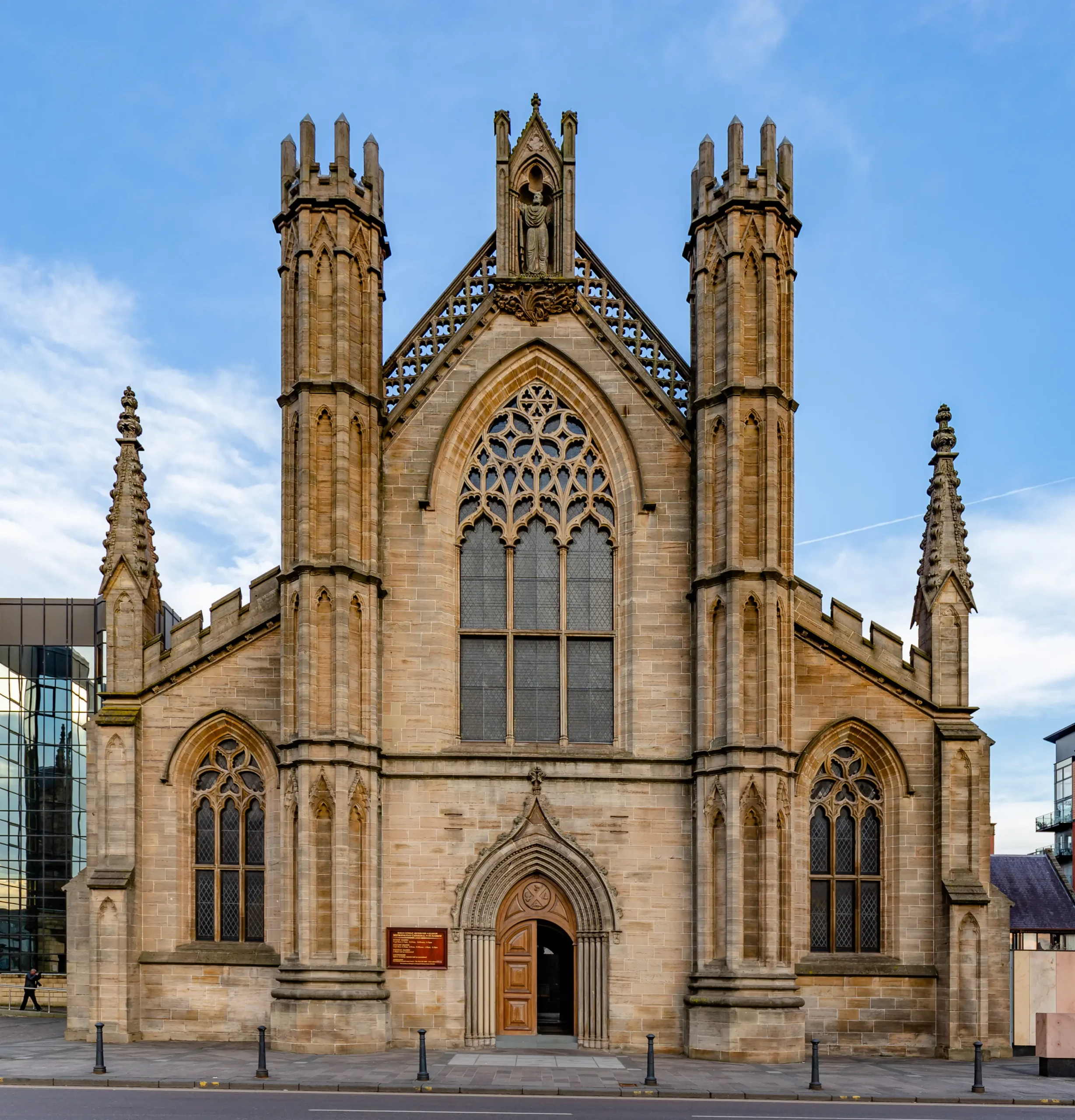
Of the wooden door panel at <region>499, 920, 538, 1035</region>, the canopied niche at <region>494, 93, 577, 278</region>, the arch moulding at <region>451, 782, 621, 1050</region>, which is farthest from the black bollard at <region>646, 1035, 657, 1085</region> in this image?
the canopied niche at <region>494, 93, 577, 278</region>

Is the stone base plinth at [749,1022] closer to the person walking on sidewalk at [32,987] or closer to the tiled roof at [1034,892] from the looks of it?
the tiled roof at [1034,892]

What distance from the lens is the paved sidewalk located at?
19344mm

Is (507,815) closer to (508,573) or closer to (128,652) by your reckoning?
(508,573)

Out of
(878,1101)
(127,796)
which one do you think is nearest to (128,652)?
(127,796)

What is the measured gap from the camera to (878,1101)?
62.3ft

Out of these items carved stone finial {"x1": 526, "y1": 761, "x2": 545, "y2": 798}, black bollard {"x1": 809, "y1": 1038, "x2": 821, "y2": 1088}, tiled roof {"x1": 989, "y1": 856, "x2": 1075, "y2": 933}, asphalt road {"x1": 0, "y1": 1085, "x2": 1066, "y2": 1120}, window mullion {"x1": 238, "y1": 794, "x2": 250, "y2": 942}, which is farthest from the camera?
tiled roof {"x1": 989, "y1": 856, "x2": 1075, "y2": 933}

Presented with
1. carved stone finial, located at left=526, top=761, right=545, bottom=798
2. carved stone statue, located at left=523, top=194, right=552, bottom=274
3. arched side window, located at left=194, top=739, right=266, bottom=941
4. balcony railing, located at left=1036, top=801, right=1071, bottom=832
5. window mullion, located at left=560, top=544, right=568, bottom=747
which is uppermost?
carved stone statue, located at left=523, top=194, right=552, bottom=274

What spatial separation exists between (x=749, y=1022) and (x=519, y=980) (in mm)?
4533

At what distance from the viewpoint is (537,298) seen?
26406 millimetres

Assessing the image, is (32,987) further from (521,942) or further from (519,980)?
(521,942)

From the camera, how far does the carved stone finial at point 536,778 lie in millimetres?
24641

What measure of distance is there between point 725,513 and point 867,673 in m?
4.22

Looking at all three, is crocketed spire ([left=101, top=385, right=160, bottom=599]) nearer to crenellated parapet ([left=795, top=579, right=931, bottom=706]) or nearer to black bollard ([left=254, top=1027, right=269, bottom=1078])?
black bollard ([left=254, top=1027, right=269, bottom=1078])

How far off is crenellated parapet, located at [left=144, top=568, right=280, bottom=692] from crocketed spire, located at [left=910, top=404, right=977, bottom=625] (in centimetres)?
1268
